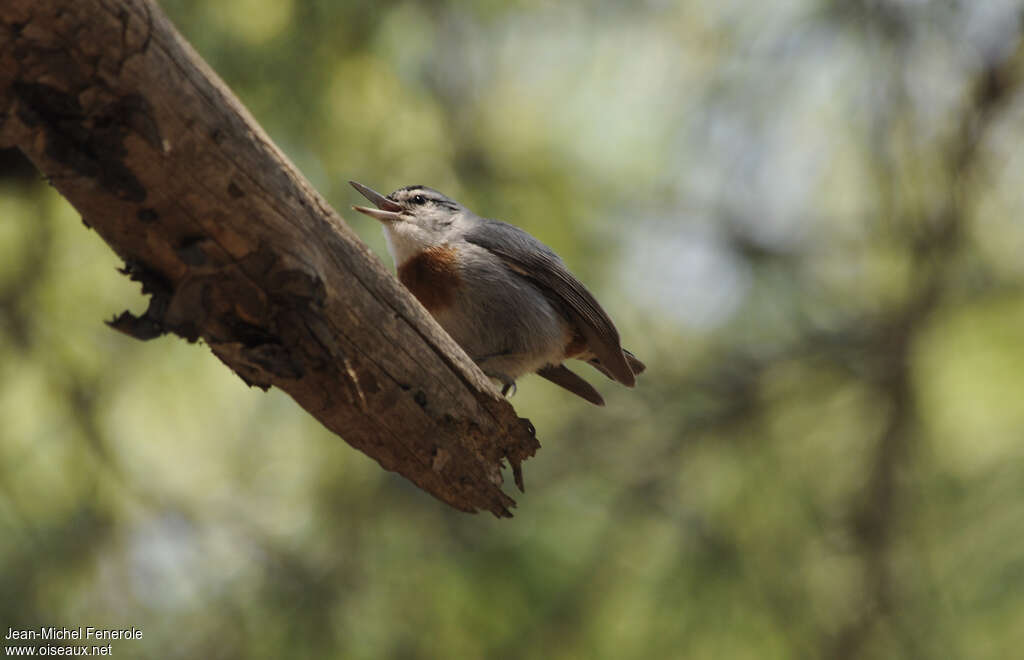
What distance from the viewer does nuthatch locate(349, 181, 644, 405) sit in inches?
107

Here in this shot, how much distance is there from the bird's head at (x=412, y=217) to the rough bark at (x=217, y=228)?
0.79 metres

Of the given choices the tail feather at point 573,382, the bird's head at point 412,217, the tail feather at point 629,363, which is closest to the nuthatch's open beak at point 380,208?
the bird's head at point 412,217

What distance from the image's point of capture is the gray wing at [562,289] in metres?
2.80

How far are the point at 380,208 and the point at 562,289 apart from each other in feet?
2.32

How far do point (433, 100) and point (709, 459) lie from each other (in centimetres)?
201

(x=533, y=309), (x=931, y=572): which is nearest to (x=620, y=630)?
(x=931, y=572)

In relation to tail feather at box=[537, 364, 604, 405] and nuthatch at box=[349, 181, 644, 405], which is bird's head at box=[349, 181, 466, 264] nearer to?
nuthatch at box=[349, 181, 644, 405]

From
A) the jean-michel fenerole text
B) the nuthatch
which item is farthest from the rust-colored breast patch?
the jean-michel fenerole text

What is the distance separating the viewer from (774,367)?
4160mm

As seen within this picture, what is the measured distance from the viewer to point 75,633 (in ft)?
11.5

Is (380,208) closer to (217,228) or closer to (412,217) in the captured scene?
(412,217)

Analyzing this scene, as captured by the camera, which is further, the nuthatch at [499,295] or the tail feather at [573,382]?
the tail feather at [573,382]

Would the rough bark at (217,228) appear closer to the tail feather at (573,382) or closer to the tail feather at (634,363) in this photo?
the tail feather at (573,382)

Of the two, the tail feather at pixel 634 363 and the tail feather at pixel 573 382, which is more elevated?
the tail feather at pixel 634 363
